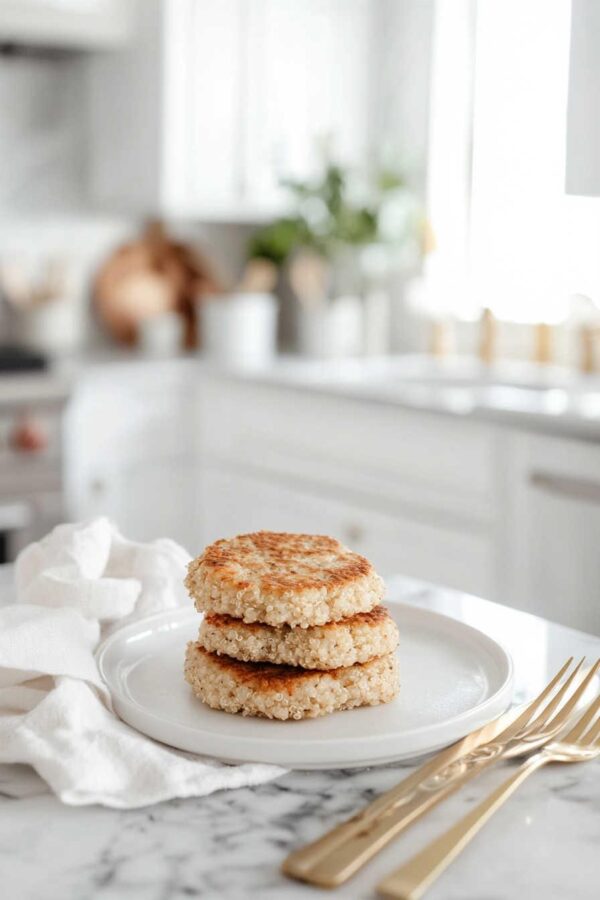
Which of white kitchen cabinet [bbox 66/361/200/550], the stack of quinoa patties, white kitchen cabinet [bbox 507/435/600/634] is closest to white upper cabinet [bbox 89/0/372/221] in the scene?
white kitchen cabinet [bbox 66/361/200/550]

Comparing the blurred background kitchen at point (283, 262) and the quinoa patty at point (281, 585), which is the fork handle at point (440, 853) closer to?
the quinoa patty at point (281, 585)

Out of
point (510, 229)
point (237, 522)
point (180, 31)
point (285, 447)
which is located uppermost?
point (180, 31)

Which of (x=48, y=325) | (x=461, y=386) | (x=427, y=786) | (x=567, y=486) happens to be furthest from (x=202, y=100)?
(x=427, y=786)

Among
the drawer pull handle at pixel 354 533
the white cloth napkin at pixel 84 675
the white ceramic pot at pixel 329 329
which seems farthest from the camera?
the white ceramic pot at pixel 329 329

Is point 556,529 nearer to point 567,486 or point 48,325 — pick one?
point 567,486

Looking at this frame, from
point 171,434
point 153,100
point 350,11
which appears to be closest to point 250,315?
point 171,434

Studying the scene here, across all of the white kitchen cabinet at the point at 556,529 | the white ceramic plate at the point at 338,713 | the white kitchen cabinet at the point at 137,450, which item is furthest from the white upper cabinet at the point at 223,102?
the white ceramic plate at the point at 338,713

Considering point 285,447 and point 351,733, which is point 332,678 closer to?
point 351,733
